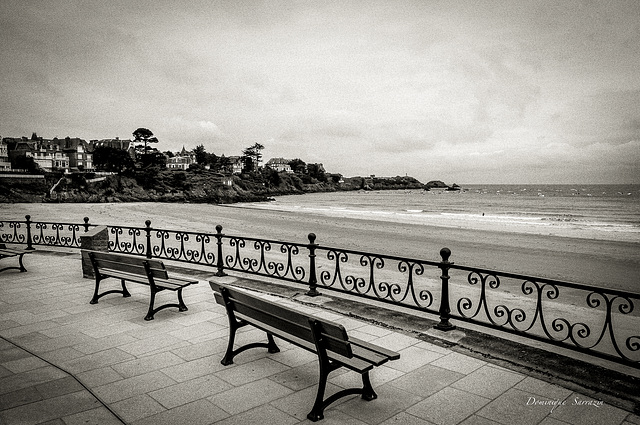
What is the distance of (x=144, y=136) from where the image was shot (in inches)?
3789

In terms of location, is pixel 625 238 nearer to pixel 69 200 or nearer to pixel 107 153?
pixel 69 200

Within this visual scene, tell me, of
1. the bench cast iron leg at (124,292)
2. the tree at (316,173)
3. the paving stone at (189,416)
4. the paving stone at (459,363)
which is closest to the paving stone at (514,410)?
the paving stone at (459,363)

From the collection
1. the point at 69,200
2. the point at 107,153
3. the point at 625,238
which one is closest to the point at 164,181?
the point at 107,153

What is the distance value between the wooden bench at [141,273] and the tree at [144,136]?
9637 centimetres

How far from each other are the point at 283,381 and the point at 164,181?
94.2 m

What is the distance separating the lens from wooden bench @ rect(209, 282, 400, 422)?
3.69 m

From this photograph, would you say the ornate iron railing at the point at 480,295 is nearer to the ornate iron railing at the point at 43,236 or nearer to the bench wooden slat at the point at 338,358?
the ornate iron railing at the point at 43,236

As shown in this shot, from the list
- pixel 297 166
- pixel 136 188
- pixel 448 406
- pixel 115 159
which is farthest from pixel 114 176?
pixel 297 166

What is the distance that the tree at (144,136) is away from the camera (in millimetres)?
94812

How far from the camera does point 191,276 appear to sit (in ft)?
32.7

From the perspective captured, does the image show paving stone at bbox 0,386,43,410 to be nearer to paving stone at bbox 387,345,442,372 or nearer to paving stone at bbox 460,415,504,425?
paving stone at bbox 387,345,442,372

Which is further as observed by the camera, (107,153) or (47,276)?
(107,153)

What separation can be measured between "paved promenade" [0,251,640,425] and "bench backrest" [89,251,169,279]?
782mm

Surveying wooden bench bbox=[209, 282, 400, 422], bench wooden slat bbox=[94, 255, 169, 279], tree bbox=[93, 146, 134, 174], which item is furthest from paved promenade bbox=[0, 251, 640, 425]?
tree bbox=[93, 146, 134, 174]
